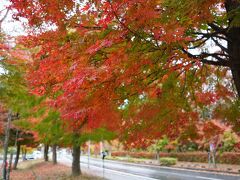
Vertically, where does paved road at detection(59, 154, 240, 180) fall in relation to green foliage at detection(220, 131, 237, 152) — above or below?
below

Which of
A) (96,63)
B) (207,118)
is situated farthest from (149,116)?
(207,118)

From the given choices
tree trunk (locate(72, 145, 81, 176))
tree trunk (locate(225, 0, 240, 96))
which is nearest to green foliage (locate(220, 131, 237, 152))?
tree trunk (locate(72, 145, 81, 176))

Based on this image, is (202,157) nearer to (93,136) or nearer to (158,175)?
(158,175)

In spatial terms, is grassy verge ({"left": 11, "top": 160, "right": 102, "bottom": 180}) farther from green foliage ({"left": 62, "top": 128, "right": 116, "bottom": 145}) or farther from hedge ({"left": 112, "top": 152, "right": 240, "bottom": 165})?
hedge ({"left": 112, "top": 152, "right": 240, "bottom": 165})

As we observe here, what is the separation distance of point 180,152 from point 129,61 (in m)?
45.2

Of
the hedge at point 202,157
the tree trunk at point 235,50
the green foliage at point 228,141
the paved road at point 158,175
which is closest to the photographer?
the tree trunk at point 235,50

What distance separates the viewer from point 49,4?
17.7 ft

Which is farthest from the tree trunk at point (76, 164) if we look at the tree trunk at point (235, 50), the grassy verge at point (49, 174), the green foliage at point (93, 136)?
the tree trunk at point (235, 50)

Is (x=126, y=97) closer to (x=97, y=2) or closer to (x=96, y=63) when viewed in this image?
(x=96, y=63)

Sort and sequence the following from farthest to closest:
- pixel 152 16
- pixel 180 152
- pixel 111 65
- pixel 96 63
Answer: pixel 180 152 < pixel 96 63 < pixel 111 65 < pixel 152 16

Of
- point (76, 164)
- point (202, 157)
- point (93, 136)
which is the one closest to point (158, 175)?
point (76, 164)

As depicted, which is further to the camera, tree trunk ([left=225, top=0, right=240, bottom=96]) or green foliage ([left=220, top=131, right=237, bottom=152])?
green foliage ([left=220, top=131, right=237, bottom=152])

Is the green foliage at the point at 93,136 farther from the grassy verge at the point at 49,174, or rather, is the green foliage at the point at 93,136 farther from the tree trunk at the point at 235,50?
the tree trunk at the point at 235,50

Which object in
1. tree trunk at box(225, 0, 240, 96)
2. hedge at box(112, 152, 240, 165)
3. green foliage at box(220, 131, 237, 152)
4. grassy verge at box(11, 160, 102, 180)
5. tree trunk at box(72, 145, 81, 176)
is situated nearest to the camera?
tree trunk at box(225, 0, 240, 96)
